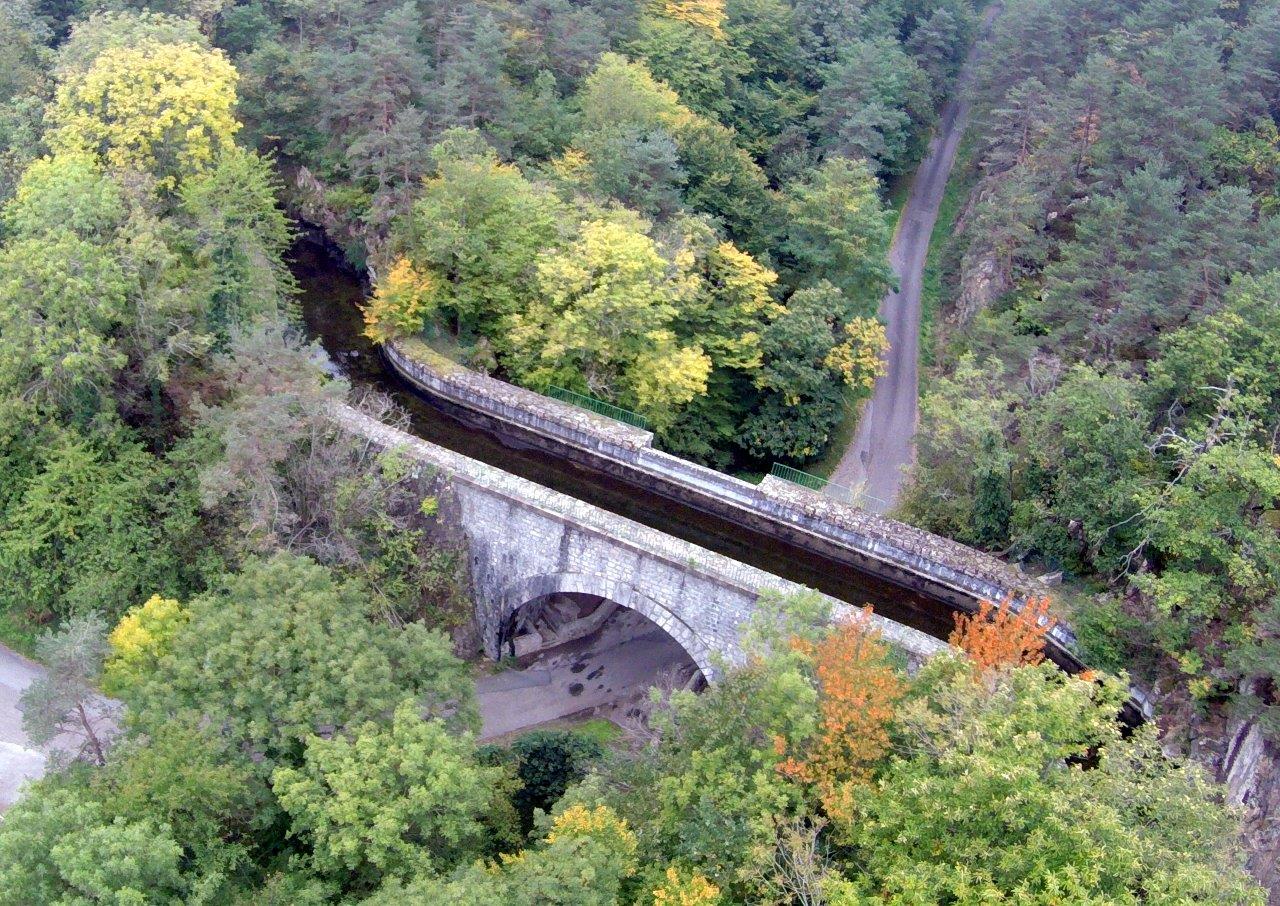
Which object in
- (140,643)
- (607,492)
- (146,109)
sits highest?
(146,109)

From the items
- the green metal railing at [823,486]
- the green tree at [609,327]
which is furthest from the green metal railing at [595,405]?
the green metal railing at [823,486]

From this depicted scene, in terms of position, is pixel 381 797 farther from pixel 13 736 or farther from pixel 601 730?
pixel 13 736

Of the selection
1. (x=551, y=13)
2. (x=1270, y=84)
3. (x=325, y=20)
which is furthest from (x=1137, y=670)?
(x=325, y=20)

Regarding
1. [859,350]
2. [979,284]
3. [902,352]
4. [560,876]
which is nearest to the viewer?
[560,876]

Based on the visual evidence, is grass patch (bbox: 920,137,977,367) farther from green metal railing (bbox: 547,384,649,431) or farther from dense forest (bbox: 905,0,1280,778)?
green metal railing (bbox: 547,384,649,431)

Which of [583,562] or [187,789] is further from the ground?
[583,562]

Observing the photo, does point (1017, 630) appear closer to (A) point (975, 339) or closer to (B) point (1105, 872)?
(B) point (1105, 872)

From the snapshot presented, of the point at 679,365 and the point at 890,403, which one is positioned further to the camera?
the point at 890,403

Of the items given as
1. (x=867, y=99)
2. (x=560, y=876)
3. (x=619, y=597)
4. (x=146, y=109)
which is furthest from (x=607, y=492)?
(x=867, y=99)

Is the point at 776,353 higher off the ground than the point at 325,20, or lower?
lower
